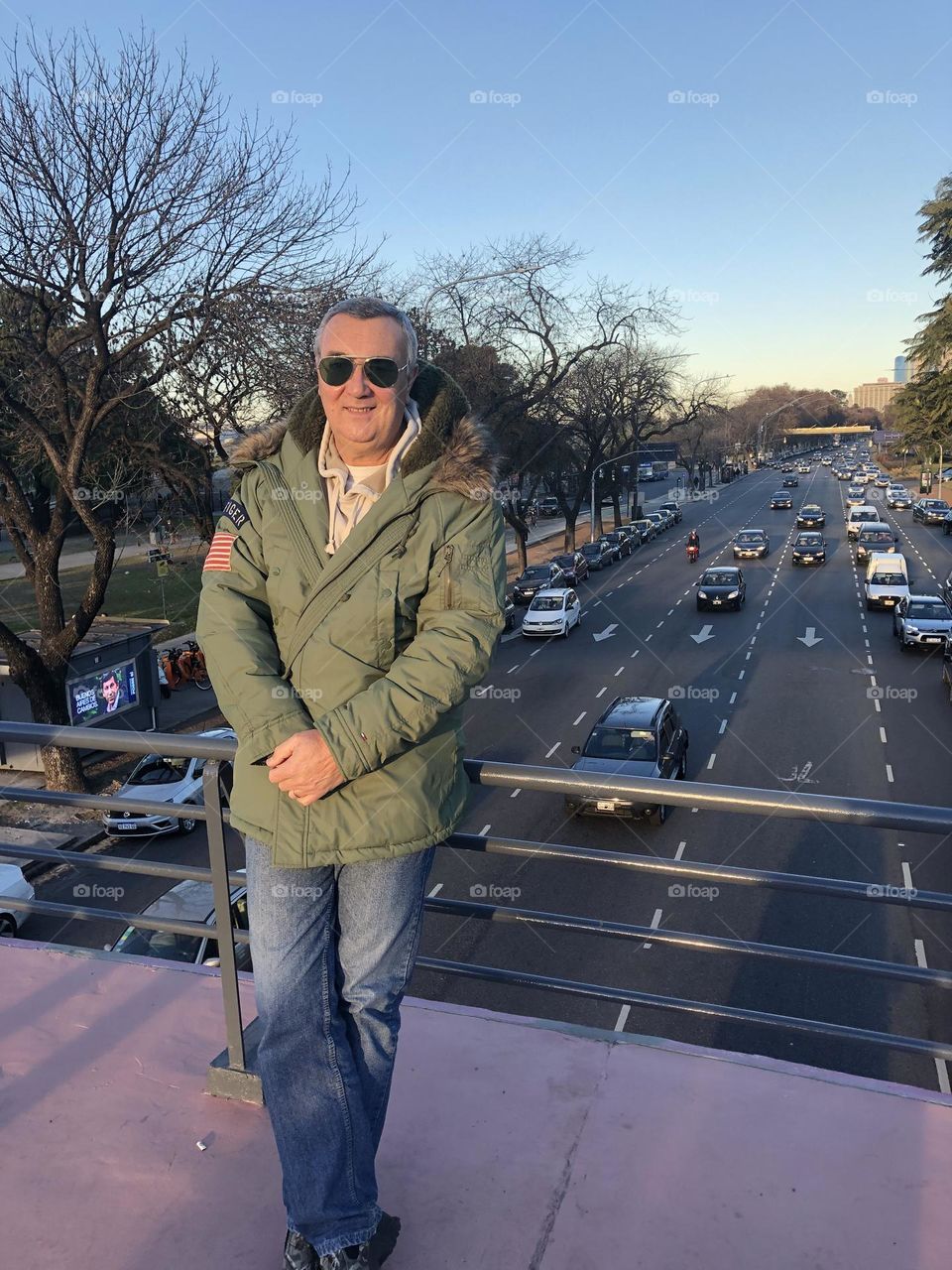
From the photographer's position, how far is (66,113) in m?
14.7

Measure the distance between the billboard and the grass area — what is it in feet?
34.4

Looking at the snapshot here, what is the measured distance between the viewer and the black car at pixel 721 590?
35438 mm

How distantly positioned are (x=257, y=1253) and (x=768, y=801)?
5.59 ft

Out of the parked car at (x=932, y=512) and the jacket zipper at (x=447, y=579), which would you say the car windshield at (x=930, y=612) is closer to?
the jacket zipper at (x=447, y=579)

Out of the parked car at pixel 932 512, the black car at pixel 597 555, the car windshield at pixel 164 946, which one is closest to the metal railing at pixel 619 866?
the car windshield at pixel 164 946

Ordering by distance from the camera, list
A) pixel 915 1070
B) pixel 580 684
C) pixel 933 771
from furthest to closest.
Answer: pixel 580 684
pixel 933 771
pixel 915 1070

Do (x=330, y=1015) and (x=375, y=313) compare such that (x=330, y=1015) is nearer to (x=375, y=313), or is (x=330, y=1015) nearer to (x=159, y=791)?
(x=375, y=313)

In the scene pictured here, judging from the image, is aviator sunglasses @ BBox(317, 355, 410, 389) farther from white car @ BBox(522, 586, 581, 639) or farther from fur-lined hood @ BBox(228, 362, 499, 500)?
white car @ BBox(522, 586, 581, 639)

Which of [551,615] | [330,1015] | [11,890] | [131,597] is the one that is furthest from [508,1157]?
[131,597]

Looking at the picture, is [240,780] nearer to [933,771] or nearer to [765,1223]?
[765,1223]

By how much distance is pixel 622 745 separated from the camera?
1627cm

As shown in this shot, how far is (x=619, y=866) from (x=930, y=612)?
27853 mm

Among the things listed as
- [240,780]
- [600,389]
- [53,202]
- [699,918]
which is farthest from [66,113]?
[600,389]

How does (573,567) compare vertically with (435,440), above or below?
below
